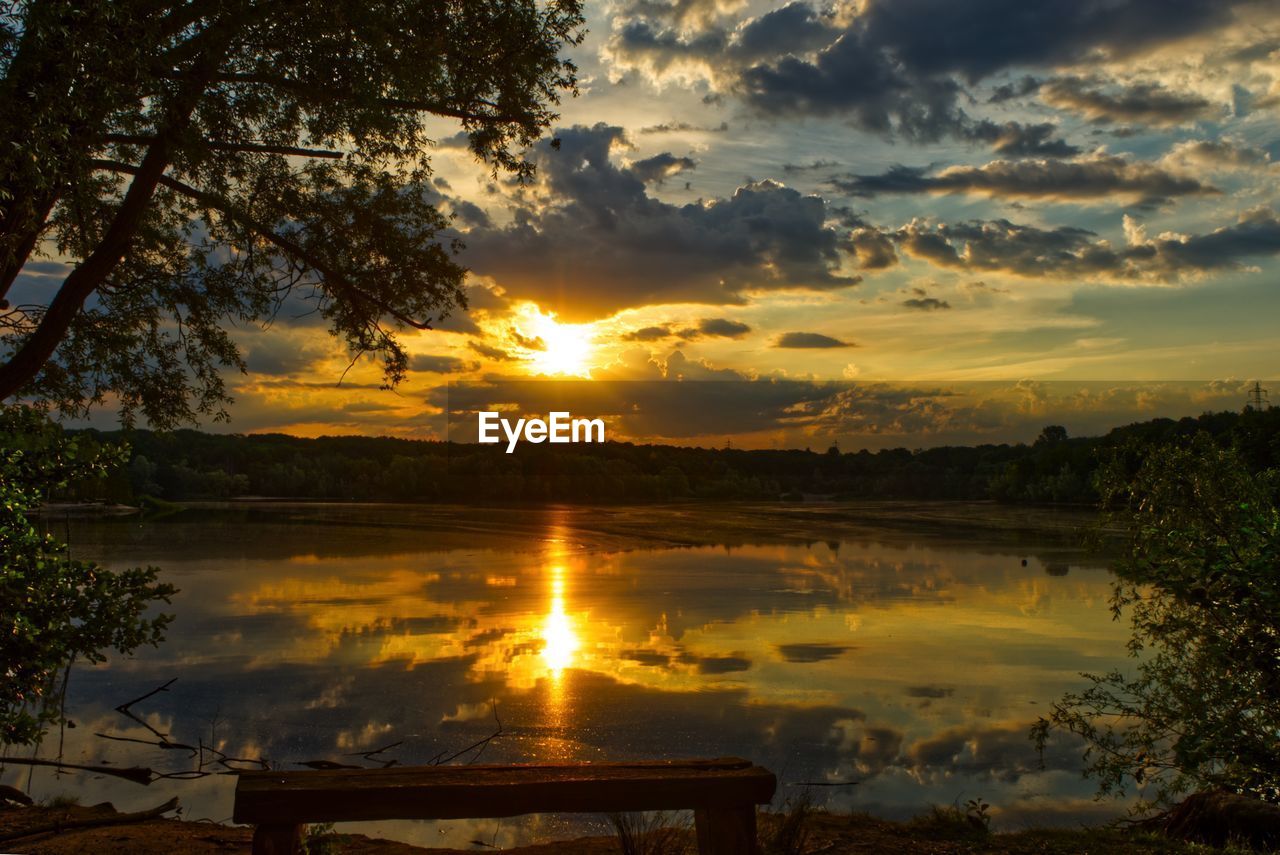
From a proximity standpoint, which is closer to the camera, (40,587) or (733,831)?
(733,831)

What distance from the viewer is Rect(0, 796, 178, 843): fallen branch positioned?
665 cm

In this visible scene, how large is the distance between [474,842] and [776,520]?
1800 inches

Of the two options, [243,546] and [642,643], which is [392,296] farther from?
[243,546]

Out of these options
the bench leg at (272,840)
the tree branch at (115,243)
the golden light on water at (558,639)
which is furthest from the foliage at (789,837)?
the tree branch at (115,243)

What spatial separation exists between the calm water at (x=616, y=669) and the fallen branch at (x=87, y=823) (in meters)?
0.73

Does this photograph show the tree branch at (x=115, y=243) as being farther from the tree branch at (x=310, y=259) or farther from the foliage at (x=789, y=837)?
the foliage at (x=789, y=837)

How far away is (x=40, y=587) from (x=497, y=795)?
338 cm

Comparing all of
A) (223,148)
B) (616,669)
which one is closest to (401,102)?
(223,148)

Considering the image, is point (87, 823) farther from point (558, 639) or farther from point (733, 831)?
point (558, 639)

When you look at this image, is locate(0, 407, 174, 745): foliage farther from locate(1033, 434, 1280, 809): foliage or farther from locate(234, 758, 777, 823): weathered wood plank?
locate(1033, 434, 1280, 809): foliage

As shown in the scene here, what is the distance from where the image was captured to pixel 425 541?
1435 inches

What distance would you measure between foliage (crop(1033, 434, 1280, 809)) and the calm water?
0.97m

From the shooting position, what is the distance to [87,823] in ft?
22.9

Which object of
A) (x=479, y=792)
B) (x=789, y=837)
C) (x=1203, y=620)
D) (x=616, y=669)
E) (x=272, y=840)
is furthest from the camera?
(x=616, y=669)
